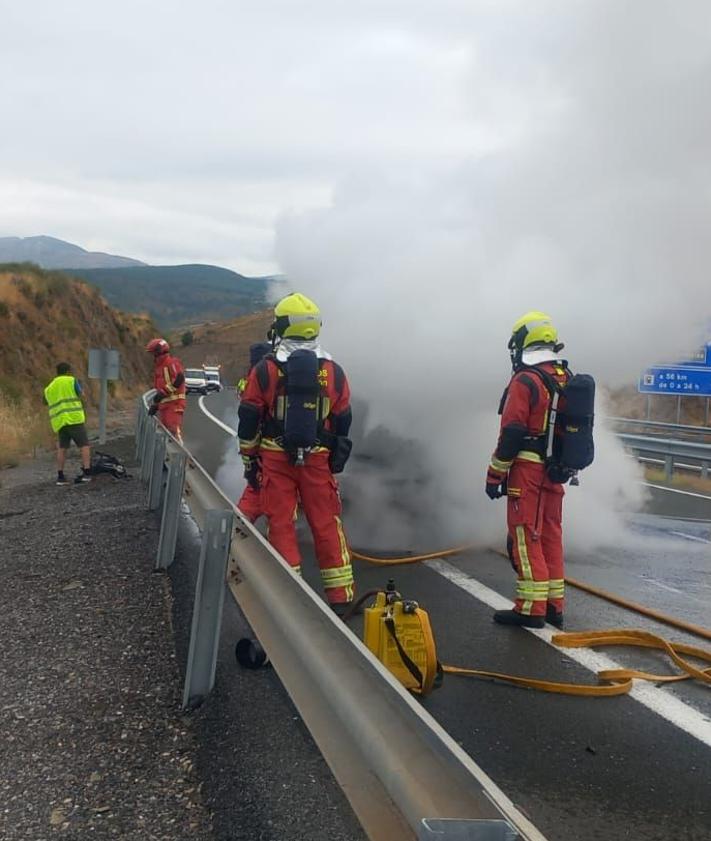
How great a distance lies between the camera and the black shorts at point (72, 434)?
12.9 metres

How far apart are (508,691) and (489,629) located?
3.47ft

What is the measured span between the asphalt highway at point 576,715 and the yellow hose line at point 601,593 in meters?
0.08

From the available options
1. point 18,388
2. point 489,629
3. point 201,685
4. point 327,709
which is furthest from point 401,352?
point 18,388

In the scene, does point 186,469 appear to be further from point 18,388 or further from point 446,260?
point 18,388

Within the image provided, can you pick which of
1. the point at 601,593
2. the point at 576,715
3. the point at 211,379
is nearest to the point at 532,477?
the point at 601,593

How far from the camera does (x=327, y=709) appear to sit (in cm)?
235

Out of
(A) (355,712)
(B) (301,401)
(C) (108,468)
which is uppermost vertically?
(B) (301,401)

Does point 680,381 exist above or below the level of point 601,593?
above

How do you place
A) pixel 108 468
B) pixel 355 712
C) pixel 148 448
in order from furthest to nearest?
pixel 108 468 → pixel 148 448 → pixel 355 712

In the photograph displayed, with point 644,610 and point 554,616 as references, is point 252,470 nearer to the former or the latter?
point 554,616

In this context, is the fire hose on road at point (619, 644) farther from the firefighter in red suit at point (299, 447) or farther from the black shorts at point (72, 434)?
the black shorts at point (72, 434)

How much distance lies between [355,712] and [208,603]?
6.33 feet

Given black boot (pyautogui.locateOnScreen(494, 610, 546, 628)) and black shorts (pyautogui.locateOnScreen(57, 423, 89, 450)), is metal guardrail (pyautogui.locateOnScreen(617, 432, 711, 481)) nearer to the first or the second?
black shorts (pyautogui.locateOnScreen(57, 423, 89, 450))

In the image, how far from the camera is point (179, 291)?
139 metres
